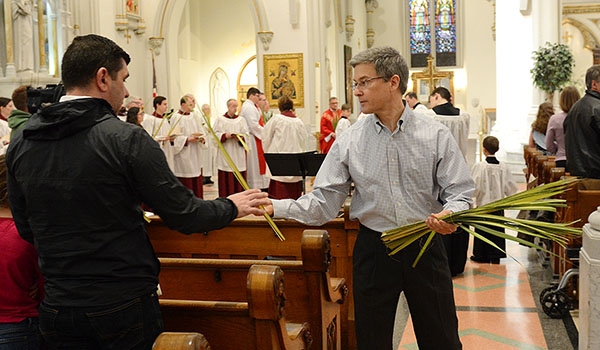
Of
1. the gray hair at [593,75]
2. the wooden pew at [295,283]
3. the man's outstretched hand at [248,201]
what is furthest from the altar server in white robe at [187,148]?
the man's outstretched hand at [248,201]

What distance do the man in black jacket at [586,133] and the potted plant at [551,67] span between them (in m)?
7.71

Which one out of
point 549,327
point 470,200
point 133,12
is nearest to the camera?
point 470,200

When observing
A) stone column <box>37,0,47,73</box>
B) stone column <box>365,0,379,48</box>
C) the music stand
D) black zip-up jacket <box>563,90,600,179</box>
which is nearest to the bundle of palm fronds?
black zip-up jacket <box>563,90,600,179</box>

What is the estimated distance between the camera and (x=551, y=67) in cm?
1302

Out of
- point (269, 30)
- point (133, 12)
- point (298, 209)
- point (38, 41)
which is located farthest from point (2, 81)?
point (298, 209)

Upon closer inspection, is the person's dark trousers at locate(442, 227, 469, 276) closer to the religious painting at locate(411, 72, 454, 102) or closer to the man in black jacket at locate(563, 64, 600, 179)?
the man in black jacket at locate(563, 64, 600, 179)

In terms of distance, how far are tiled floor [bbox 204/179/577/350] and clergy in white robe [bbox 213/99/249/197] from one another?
523 cm

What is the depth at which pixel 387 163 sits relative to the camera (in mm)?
2902

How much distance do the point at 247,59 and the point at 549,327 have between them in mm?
17268

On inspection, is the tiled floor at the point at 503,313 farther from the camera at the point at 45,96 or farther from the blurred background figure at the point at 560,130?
the camera at the point at 45,96

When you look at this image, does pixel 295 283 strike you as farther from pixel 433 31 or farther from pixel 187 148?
pixel 433 31

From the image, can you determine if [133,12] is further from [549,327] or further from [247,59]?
[549,327]

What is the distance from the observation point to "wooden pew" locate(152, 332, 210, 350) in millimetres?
1846

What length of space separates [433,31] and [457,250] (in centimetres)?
2105
